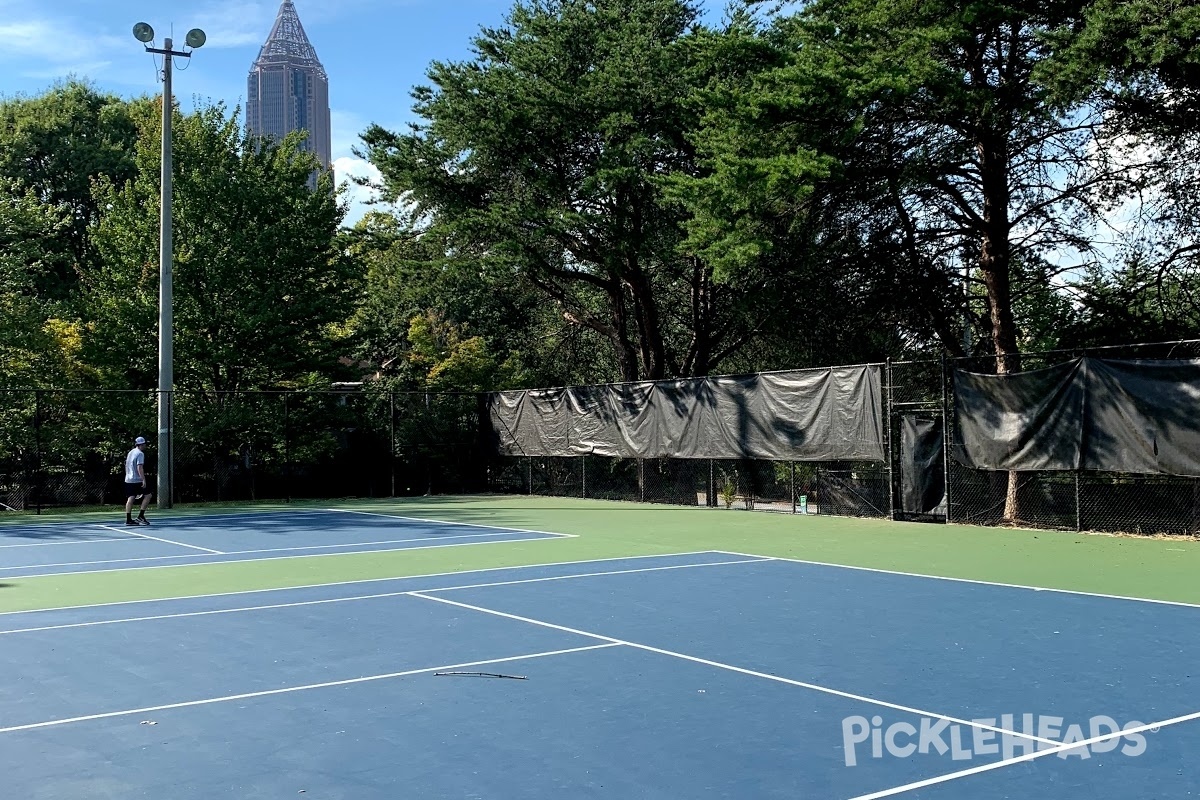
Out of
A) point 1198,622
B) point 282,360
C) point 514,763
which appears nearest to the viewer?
point 514,763

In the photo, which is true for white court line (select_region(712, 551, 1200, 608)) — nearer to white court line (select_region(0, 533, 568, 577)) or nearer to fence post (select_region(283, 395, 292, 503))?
white court line (select_region(0, 533, 568, 577))

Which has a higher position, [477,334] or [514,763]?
[477,334]

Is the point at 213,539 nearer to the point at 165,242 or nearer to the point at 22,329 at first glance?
the point at 165,242

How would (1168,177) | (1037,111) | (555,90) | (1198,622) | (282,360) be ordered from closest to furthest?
(1198,622) < (1037,111) < (1168,177) < (555,90) < (282,360)

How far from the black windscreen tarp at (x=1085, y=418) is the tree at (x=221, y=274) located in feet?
57.0

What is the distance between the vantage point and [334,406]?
2930 cm

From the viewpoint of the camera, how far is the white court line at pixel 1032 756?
4.93 metres

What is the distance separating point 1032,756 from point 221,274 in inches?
1014

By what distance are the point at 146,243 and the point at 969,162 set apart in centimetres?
1972

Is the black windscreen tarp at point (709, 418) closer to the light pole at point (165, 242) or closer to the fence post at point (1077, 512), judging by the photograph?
the fence post at point (1077, 512)

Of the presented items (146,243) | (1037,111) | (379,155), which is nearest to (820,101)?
(1037,111)

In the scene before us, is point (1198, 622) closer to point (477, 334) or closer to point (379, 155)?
point (379, 155)

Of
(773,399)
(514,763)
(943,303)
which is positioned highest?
(943,303)

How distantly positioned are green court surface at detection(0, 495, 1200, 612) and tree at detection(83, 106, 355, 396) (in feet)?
28.2
